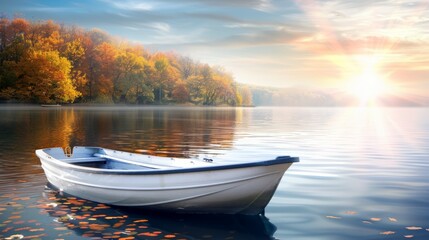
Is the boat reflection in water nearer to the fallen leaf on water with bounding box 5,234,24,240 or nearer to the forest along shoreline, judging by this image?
the fallen leaf on water with bounding box 5,234,24,240

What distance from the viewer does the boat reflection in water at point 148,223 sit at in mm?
12310

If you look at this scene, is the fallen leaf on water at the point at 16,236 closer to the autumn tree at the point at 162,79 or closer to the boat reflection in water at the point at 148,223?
the boat reflection in water at the point at 148,223

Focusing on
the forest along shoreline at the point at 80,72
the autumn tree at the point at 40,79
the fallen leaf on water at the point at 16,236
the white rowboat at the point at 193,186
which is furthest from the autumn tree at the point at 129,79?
the fallen leaf on water at the point at 16,236

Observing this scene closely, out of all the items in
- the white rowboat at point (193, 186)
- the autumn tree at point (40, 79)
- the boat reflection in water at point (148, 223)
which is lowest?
the boat reflection in water at point (148, 223)

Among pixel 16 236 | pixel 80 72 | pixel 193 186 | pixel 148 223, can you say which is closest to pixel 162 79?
pixel 80 72

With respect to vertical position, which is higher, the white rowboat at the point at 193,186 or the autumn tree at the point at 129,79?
the autumn tree at the point at 129,79

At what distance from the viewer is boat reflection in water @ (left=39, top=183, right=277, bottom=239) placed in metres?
12.3

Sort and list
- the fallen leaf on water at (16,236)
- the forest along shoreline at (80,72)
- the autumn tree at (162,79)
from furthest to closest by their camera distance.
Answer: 1. the autumn tree at (162,79)
2. the forest along shoreline at (80,72)
3. the fallen leaf on water at (16,236)

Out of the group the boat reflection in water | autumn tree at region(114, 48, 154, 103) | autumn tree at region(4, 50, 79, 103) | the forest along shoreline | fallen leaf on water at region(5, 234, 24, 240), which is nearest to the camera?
fallen leaf on water at region(5, 234, 24, 240)

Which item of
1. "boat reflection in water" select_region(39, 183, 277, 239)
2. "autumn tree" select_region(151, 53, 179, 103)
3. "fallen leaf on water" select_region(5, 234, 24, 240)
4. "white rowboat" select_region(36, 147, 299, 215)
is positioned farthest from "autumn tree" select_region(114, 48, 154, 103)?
"fallen leaf on water" select_region(5, 234, 24, 240)

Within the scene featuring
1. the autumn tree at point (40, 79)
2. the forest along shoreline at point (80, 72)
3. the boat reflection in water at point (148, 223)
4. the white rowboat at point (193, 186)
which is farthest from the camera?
the forest along shoreline at point (80, 72)

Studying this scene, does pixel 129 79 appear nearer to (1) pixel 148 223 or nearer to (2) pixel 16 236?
(1) pixel 148 223

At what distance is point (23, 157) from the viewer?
26.2 m

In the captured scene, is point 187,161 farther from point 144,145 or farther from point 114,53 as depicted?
point 114,53
